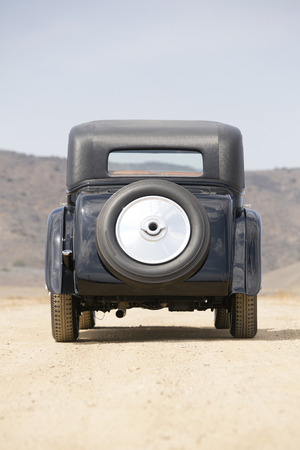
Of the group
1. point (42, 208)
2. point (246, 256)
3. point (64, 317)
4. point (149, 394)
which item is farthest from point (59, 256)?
point (42, 208)

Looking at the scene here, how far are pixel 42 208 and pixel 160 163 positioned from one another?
4898 cm

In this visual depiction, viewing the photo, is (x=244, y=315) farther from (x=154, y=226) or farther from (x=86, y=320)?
(x=86, y=320)

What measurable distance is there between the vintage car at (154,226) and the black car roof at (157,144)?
0.04ft

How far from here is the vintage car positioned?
20.0 ft

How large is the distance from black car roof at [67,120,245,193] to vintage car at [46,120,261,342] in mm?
13

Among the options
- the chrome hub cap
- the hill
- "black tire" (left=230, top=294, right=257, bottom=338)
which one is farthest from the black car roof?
the hill

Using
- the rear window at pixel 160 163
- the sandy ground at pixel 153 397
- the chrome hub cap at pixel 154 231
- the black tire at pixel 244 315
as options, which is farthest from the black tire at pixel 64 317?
the black tire at pixel 244 315

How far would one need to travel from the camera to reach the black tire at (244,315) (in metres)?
7.02

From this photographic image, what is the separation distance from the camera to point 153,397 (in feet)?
12.7

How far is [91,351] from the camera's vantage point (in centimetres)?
626

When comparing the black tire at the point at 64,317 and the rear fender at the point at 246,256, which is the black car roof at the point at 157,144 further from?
the black tire at the point at 64,317

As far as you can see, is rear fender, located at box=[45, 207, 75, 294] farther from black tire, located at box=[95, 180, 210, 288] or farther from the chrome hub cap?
the chrome hub cap

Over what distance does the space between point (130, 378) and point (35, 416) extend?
3.79ft

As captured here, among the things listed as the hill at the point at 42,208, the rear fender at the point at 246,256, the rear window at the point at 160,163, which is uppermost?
the rear window at the point at 160,163
